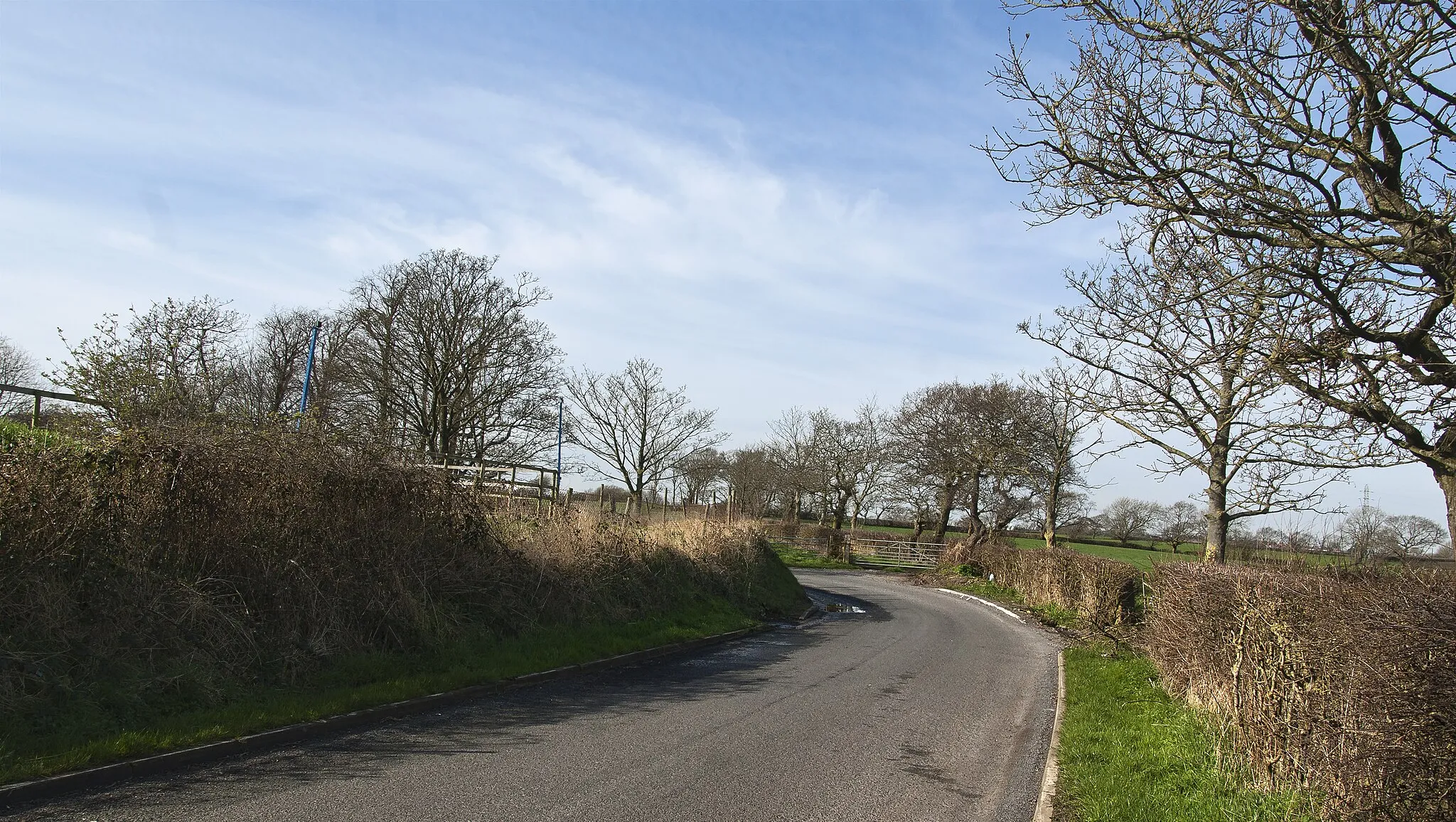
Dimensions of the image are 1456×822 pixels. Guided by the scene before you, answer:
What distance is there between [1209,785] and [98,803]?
26.8ft

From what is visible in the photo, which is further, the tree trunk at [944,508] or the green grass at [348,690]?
the tree trunk at [944,508]

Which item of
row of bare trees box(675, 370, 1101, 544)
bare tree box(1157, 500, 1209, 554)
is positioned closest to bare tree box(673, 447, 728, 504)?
row of bare trees box(675, 370, 1101, 544)

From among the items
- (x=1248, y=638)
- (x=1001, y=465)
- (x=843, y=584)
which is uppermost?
(x=1001, y=465)

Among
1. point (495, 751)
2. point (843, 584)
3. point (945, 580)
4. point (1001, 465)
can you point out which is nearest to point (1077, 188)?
point (495, 751)

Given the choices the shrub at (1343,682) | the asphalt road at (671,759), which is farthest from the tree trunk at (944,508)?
the shrub at (1343,682)

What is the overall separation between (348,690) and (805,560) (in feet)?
133

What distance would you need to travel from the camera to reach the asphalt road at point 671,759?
601 centimetres

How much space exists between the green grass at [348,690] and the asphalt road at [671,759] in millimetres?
449

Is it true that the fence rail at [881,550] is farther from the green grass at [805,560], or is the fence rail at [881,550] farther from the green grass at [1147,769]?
the green grass at [1147,769]

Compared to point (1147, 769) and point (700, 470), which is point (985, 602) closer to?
point (1147, 769)

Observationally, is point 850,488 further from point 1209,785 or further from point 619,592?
point 1209,785

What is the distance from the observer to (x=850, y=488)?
5759 cm

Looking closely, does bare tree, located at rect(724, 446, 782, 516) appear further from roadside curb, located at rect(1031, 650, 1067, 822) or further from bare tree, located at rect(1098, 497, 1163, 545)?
roadside curb, located at rect(1031, 650, 1067, 822)

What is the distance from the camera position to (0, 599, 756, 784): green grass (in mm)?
6324
